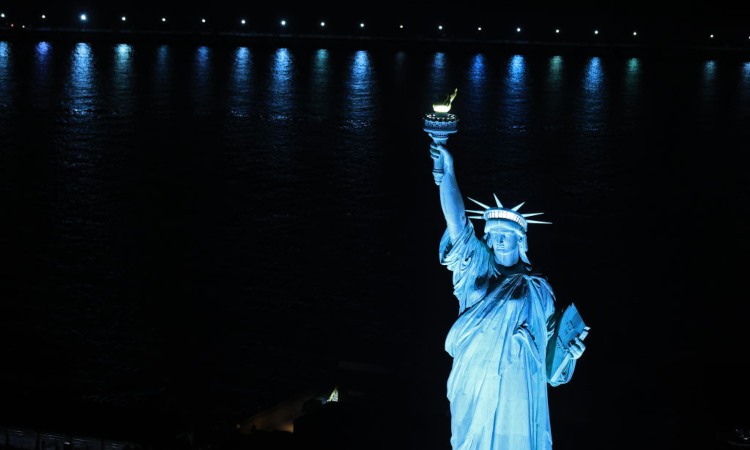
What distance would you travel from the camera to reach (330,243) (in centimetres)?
3575

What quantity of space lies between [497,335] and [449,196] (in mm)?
1069

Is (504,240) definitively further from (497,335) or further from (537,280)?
(497,335)

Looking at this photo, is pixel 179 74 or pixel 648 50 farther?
pixel 648 50

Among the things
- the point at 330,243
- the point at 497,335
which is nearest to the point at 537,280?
the point at 497,335

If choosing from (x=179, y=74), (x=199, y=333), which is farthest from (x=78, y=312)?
(x=179, y=74)

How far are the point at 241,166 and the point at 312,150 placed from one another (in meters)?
4.34

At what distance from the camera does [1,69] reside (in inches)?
2837

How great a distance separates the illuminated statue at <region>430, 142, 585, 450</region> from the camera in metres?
8.89

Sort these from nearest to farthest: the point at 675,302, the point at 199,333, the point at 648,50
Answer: the point at 199,333 < the point at 675,302 < the point at 648,50

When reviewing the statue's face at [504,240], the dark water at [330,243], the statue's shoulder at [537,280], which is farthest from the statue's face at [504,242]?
the dark water at [330,243]

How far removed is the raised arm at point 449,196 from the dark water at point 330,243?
26.5 feet

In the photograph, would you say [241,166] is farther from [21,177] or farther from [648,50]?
[648,50]

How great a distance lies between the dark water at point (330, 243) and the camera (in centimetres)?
2427

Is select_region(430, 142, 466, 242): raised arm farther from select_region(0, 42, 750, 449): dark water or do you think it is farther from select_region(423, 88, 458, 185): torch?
select_region(0, 42, 750, 449): dark water
